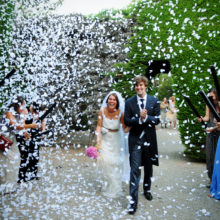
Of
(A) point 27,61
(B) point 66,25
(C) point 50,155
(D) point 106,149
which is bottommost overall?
(C) point 50,155

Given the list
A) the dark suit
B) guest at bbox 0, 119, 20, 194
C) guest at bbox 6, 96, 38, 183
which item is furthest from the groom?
guest at bbox 0, 119, 20, 194

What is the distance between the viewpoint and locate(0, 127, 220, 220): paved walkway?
3695 mm

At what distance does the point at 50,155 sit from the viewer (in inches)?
318

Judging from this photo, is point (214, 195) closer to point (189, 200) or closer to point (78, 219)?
point (189, 200)

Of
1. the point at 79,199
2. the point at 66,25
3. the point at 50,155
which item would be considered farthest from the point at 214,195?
the point at 66,25

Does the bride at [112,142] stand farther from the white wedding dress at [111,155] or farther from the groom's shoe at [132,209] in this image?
the groom's shoe at [132,209]

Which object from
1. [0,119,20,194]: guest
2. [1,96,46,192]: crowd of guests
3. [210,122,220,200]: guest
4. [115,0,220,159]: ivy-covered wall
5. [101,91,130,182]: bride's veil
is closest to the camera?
[210,122,220,200]: guest

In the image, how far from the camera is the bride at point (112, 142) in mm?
4742

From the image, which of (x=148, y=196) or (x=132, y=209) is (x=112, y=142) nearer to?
(x=148, y=196)

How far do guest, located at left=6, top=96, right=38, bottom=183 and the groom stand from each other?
2.20 meters

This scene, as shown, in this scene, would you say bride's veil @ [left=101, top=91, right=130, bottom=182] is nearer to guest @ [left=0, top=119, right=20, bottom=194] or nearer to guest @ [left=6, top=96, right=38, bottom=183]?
guest @ [left=6, top=96, right=38, bottom=183]

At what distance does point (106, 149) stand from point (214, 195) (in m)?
2.30

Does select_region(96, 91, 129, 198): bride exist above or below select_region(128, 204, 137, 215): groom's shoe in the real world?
above

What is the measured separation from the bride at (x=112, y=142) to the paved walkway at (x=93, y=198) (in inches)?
14.4
